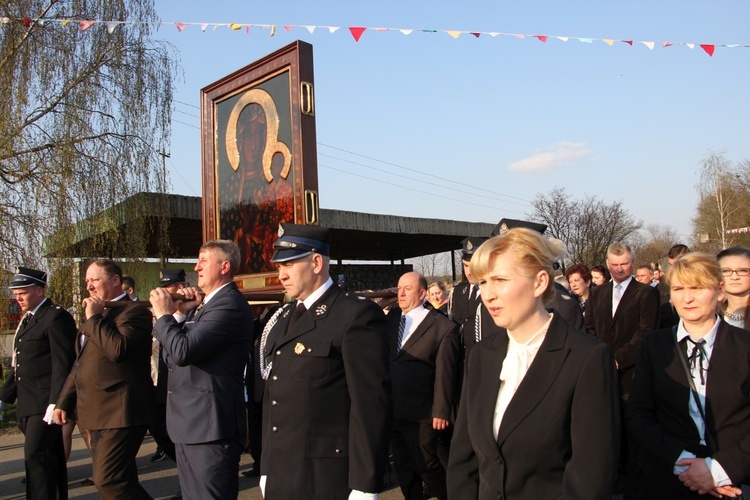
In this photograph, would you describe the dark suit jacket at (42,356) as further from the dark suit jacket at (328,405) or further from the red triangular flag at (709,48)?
the red triangular flag at (709,48)

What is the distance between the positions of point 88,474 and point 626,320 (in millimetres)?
5829

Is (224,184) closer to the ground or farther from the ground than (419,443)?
farther from the ground

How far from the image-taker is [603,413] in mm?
2145

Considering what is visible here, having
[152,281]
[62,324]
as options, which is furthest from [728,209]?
[62,324]

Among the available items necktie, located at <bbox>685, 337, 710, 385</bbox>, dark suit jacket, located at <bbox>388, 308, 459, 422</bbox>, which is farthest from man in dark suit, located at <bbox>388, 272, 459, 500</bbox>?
necktie, located at <bbox>685, 337, 710, 385</bbox>

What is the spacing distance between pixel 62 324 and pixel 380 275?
21.6 meters

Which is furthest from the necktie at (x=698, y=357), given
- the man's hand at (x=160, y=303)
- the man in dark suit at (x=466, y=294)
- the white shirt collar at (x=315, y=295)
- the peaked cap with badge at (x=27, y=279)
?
the peaked cap with badge at (x=27, y=279)

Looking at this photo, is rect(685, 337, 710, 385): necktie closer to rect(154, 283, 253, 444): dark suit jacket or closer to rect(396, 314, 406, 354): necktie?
rect(154, 283, 253, 444): dark suit jacket

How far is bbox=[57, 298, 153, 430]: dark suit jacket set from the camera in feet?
14.7

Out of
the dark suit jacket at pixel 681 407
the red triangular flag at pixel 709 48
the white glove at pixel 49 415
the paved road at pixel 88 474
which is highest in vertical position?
the red triangular flag at pixel 709 48

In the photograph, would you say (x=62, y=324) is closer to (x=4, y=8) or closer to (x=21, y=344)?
(x=21, y=344)

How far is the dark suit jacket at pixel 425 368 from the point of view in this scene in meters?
5.17

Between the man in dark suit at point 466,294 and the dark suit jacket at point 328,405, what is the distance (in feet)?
7.86

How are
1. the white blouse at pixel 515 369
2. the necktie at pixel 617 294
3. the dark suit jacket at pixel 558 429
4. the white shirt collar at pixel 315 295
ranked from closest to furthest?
1. the dark suit jacket at pixel 558 429
2. the white blouse at pixel 515 369
3. the white shirt collar at pixel 315 295
4. the necktie at pixel 617 294
